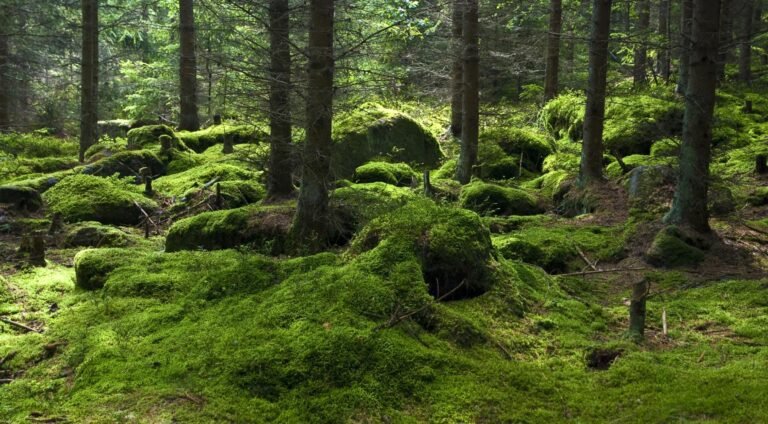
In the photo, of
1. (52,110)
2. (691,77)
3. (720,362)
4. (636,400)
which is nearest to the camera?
(636,400)

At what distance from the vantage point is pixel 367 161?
14977 mm

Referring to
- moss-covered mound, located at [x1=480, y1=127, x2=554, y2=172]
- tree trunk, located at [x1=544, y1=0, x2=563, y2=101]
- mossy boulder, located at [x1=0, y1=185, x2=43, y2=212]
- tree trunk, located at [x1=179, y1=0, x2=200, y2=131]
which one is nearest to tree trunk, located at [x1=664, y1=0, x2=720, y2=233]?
moss-covered mound, located at [x1=480, y1=127, x2=554, y2=172]

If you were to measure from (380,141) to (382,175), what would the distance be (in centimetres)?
246

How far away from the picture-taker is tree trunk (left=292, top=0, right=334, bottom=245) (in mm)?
6441

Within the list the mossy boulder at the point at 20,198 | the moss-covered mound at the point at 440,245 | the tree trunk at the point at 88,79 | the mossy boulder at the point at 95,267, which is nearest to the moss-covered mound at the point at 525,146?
the moss-covered mound at the point at 440,245

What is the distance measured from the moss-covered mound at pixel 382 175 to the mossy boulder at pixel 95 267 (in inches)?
278

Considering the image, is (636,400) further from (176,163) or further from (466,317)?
(176,163)

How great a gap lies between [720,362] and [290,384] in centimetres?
321

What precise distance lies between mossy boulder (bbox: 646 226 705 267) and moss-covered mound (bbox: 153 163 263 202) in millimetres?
7922

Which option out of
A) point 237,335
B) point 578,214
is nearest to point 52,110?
point 578,214

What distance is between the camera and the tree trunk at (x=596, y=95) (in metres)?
11.0

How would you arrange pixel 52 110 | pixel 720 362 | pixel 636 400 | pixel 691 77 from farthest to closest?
pixel 52 110, pixel 691 77, pixel 720 362, pixel 636 400

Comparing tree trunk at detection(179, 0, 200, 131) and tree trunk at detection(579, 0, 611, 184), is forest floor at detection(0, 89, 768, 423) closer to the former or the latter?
tree trunk at detection(579, 0, 611, 184)

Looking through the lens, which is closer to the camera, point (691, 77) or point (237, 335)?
point (237, 335)
